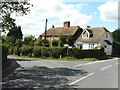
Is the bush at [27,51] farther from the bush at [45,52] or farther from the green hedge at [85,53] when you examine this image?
the green hedge at [85,53]

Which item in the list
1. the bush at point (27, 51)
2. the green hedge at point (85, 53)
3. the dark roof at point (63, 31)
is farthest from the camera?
the dark roof at point (63, 31)

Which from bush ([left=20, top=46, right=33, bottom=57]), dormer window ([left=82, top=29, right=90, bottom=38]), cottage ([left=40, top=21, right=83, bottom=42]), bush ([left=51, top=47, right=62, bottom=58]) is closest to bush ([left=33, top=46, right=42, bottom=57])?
bush ([left=20, top=46, right=33, bottom=57])

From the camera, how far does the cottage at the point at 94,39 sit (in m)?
59.9

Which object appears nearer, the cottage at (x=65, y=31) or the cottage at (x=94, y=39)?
the cottage at (x=94, y=39)

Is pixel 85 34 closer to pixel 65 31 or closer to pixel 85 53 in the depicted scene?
pixel 65 31

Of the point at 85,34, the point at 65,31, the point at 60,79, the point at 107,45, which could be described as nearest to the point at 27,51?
the point at 85,34

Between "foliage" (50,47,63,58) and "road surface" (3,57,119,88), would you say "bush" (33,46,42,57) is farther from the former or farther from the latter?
"road surface" (3,57,119,88)

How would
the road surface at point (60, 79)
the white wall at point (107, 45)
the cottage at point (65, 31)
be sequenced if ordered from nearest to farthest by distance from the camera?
the road surface at point (60, 79), the white wall at point (107, 45), the cottage at point (65, 31)

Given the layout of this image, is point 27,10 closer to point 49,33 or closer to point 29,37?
point 29,37

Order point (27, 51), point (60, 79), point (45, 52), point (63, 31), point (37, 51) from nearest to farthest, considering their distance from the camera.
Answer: point (60, 79)
point (45, 52)
point (37, 51)
point (27, 51)
point (63, 31)

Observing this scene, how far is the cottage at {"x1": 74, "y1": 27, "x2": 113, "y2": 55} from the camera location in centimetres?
5991

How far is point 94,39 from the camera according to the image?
197ft

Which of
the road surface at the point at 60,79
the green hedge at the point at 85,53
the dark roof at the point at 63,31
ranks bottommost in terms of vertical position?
the road surface at the point at 60,79

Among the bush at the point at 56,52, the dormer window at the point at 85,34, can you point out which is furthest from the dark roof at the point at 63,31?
the bush at the point at 56,52
